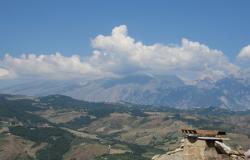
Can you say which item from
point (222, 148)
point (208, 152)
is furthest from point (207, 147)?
point (222, 148)

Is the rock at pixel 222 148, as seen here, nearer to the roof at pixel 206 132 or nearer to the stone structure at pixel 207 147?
the stone structure at pixel 207 147

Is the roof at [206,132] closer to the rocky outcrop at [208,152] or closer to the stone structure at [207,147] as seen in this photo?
Result: the stone structure at [207,147]

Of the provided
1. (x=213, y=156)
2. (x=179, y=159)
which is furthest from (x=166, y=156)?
(x=213, y=156)

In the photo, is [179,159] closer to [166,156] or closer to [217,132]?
[166,156]

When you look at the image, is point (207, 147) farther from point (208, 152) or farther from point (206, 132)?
point (206, 132)

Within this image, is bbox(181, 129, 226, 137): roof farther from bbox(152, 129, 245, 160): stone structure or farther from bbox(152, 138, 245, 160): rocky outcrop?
bbox(152, 138, 245, 160): rocky outcrop

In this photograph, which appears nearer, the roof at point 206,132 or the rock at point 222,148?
the rock at point 222,148

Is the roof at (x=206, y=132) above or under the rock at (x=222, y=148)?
above

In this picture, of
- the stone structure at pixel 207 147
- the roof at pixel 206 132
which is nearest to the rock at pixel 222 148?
the stone structure at pixel 207 147

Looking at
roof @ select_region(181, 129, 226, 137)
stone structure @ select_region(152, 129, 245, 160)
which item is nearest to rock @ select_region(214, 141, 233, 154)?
stone structure @ select_region(152, 129, 245, 160)

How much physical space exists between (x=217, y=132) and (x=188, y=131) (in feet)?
6.21

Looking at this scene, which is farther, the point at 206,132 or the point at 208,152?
the point at 208,152

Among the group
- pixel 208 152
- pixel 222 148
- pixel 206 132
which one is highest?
pixel 206 132

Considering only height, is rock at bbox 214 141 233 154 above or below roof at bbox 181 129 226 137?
below
